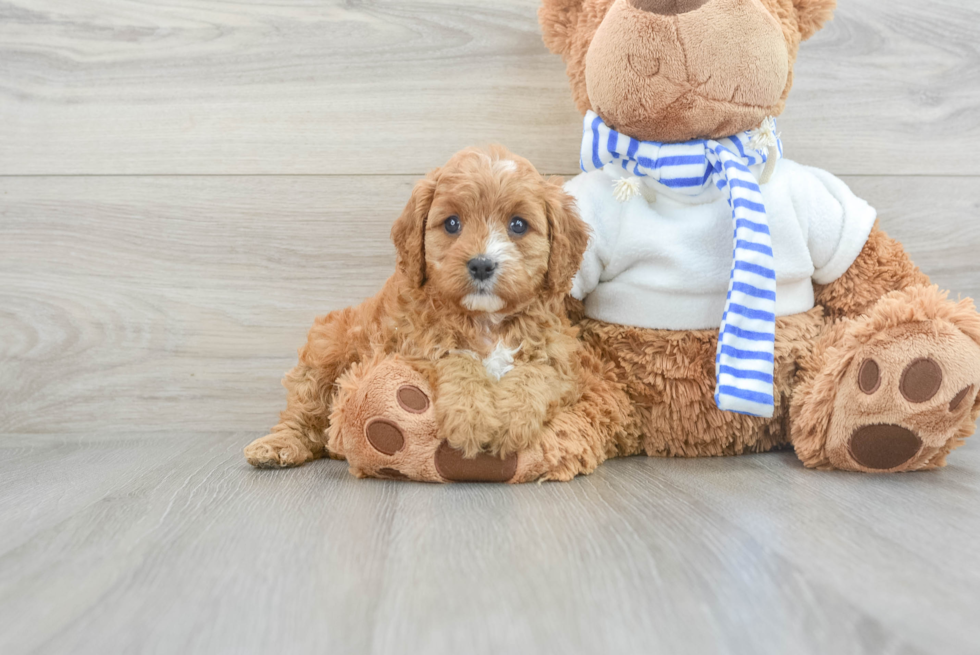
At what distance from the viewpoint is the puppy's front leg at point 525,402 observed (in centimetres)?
97

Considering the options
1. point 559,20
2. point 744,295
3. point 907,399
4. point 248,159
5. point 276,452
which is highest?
point 559,20

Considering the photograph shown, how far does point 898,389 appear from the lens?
3.14 feet

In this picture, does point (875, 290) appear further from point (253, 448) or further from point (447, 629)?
point (253, 448)

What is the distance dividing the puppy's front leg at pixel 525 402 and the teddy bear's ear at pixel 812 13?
69cm

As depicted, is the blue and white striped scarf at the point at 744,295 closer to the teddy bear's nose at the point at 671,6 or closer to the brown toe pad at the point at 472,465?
the teddy bear's nose at the point at 671,6

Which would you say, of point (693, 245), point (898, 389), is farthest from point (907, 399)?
point (693, 245)

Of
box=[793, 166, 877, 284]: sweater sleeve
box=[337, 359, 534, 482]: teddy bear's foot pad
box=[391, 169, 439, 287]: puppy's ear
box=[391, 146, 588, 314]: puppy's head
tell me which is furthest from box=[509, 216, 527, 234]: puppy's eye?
box=[793, 166, 877, 284]: sweater sleeve

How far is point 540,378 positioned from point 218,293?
750mm

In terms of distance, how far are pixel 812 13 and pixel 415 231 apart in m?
0.72

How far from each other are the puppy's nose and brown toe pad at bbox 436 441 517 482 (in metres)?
0.23

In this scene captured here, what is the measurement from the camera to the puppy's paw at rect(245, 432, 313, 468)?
114 cm

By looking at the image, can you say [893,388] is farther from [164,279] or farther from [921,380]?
[164,279]

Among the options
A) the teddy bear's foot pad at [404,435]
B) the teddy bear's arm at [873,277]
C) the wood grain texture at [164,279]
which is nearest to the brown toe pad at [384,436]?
the teddy bear's foot pad at [404,435]

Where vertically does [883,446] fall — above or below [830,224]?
below
